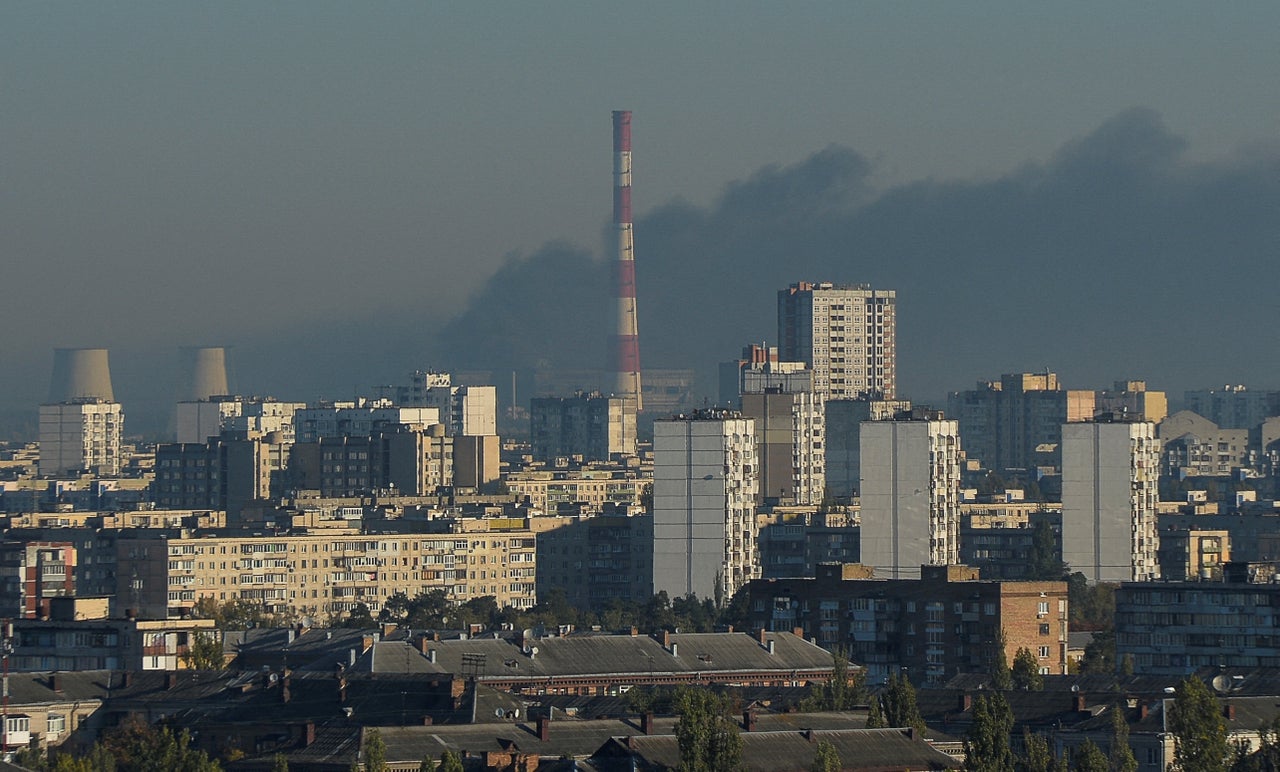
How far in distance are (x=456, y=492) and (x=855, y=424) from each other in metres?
30.7

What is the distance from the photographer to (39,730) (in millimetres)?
70438

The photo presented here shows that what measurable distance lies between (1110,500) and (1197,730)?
76424 mm

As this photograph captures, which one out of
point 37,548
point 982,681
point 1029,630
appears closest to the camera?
point 982,681

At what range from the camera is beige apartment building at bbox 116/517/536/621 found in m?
127

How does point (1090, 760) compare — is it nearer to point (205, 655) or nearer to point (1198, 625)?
point (205, 655)

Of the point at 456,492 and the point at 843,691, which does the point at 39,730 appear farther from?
the point at 456,492

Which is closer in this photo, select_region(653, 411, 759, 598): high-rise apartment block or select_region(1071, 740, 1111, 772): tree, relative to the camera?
select_region(1071, 740, 1111, 772): tree

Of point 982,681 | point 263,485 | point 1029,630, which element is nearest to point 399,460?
point 263,485

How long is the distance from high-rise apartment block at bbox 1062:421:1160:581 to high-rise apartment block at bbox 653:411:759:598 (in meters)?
11.4

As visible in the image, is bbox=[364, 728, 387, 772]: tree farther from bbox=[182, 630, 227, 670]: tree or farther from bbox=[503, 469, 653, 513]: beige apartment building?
bbox=[503, 469, 653, 513]: beige apartment building

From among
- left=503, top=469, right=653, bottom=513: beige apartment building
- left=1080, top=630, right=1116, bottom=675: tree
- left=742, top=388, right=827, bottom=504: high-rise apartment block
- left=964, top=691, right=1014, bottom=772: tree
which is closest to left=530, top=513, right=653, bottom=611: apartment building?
left=742, top=388, right=827, bottom=504: high-rise apartment block

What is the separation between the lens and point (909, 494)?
13162 cm

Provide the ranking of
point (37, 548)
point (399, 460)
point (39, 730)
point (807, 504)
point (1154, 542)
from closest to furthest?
point (39, 730) < point (37, 548) < point (1154, 542) < point (807, 504) < point (399, 460)

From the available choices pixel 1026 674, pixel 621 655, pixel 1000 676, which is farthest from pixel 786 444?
pixel 1000 676
